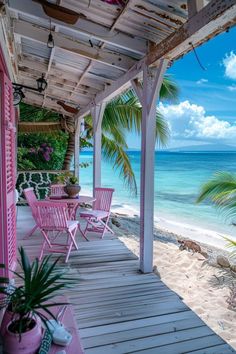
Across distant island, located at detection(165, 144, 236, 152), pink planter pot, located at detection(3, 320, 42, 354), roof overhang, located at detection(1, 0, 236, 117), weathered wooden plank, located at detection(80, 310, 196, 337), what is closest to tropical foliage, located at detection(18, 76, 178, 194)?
roof overhang, located at detection(1, 0, 236, 117)

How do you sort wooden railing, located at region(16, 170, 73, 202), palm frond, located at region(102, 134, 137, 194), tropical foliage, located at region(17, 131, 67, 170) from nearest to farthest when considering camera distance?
1. palm frond, located at region(102, 134, 137, 194)
2. wooden railing, located at region(16, 170, 73, 202)
3. tropical foliage, located at region(17, 131, 67, 170)

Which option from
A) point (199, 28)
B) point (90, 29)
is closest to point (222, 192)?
point (199, 28)

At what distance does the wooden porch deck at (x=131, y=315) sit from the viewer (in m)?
2.21

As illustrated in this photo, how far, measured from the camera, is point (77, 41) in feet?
12.2

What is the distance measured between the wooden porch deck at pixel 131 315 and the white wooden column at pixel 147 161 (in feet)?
0.98

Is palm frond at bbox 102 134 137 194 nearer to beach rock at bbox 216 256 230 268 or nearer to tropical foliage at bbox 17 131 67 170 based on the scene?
tropical foliage at bbox 17 131 67 170

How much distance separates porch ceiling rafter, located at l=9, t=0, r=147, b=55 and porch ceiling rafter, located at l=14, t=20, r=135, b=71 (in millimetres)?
439

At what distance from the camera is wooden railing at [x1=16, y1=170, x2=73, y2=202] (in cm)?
814

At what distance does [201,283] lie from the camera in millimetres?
3744

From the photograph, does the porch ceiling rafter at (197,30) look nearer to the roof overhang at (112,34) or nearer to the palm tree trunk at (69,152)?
the roof overhang at (112,34)

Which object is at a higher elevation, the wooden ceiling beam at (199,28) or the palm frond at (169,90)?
the palm frond at (169,90)

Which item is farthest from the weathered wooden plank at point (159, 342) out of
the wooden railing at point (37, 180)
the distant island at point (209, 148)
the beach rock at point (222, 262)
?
the distant island at point (209, 148)

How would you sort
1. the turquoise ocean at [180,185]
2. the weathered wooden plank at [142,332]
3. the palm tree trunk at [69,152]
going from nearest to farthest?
the weathered wooden plank at [142,332], the palm tree trunk at [69,152], the turquoise ocean at [180,185]

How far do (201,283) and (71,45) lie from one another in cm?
340
